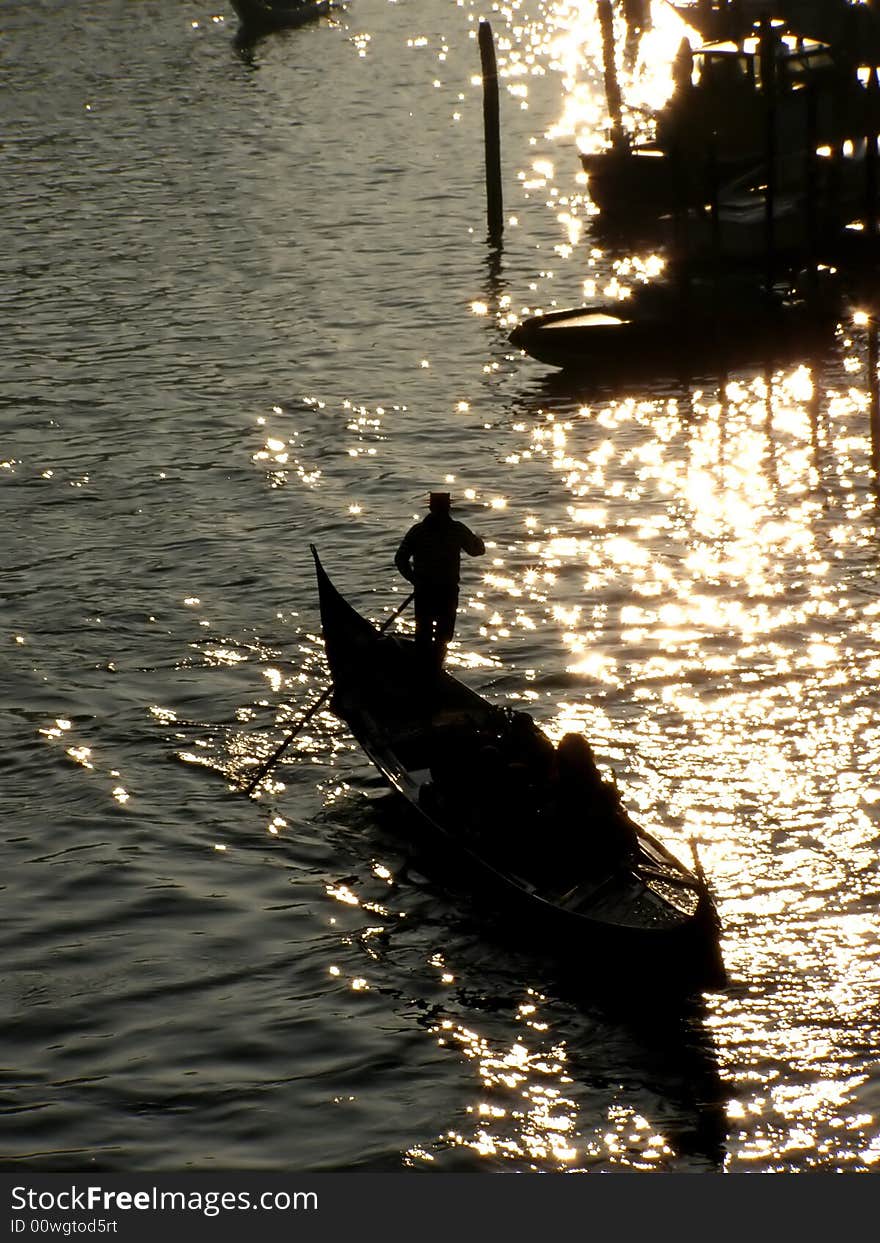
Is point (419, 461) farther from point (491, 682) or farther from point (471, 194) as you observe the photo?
point (471, 194)

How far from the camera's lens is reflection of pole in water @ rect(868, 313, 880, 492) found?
26.5m

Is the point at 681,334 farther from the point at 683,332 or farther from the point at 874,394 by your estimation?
the point at 874,394

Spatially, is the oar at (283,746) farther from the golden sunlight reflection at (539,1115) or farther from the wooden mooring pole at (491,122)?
the wooden mooring pole at (491,122)

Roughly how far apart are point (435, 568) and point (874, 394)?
12.8 meters

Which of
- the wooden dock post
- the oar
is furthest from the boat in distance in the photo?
the oar

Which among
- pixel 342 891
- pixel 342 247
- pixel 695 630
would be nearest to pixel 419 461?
pixel 695 630

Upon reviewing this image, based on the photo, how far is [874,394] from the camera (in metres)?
29.1

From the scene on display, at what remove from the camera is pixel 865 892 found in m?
15.3

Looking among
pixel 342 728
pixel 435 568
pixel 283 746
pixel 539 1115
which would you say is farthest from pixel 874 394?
pixel 539 1115

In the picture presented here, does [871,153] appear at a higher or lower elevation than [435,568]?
higher

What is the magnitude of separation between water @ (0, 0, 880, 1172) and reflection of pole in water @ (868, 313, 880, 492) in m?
0.27

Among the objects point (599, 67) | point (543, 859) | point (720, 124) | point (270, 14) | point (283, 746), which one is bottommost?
point (543, 859)

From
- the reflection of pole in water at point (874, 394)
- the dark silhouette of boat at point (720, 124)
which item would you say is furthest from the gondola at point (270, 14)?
the reflection of pole in water at point (874, 394)

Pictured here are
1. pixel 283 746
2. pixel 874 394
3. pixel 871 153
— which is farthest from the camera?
pixel 871 153
